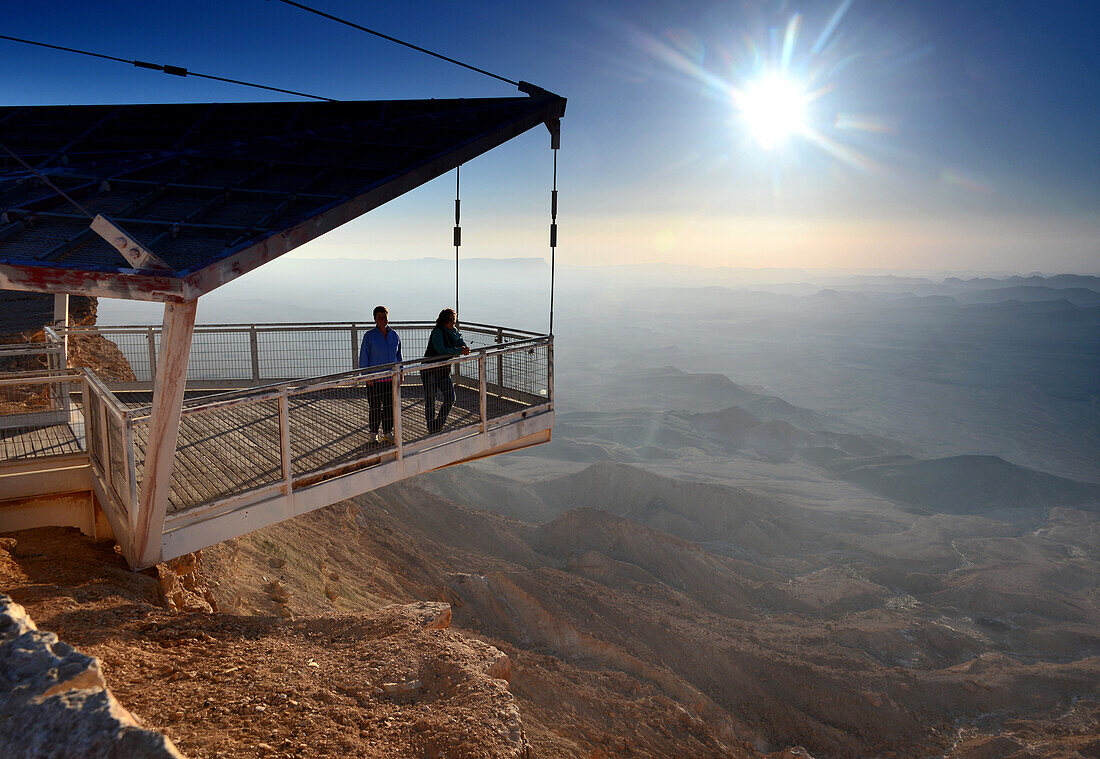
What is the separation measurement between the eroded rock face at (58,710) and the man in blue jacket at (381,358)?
553cm

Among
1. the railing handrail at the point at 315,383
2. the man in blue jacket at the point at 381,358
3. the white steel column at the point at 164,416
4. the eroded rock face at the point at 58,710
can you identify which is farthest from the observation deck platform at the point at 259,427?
the eroded rock face at the point at 58,710

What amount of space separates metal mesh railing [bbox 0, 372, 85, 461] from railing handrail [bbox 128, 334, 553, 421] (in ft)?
7.46

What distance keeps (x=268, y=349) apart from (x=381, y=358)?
4.22m

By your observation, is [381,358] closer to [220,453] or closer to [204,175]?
[220,453]

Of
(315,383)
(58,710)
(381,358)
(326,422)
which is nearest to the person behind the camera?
(58,710)

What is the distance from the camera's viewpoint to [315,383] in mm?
7402

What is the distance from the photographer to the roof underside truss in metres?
5.19

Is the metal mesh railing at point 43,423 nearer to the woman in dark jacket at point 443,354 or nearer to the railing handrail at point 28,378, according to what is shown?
the railing handrail at point 28,378

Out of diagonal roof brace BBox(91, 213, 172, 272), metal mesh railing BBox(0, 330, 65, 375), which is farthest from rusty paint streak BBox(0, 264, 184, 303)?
metal mesh railing BBox(0, 330, 65, 375)

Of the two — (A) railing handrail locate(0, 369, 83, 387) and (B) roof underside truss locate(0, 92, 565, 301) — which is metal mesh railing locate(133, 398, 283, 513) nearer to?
(A) railing handrail locate(0, 369, 83, 387)

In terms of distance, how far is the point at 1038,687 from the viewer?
27.6 metres

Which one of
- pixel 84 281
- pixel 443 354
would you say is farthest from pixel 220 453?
pixel 84 281

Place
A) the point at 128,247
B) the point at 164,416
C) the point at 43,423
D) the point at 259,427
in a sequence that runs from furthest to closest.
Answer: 1. the point at 43,423
2. the point at 259,427
3. the point at 164,416
4. the point at 128,247

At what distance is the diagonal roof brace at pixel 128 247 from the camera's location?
507cm
